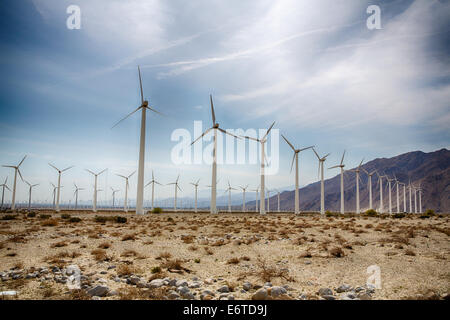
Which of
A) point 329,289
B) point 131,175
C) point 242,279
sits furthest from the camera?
point 131,175

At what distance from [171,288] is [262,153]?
2829 inches

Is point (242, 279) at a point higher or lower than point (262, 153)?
lower

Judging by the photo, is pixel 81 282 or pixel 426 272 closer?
pixel 81 282

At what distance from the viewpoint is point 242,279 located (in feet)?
38.5

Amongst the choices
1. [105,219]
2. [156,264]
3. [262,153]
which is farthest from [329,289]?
[262,153]

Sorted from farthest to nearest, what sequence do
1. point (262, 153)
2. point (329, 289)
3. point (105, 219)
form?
point (262, 153)
point (105, 219)
point (329, 289)

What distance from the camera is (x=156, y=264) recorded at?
14.4 metres
